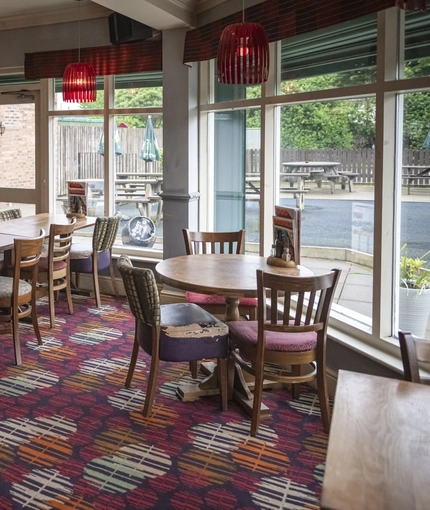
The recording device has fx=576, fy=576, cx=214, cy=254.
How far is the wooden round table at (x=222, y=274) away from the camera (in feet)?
10.4

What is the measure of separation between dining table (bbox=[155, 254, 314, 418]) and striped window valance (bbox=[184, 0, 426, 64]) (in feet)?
→ 5.13

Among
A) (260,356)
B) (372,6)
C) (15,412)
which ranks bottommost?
(15,412)

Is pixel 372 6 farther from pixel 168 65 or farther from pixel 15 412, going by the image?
pixel 15 412

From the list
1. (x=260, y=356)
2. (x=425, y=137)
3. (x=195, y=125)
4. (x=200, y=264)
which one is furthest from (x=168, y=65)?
(x=260, y=356)

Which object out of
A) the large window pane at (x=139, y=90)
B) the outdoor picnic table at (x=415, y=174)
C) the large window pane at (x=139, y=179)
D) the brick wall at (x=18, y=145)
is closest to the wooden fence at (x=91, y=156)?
the large window pane at (x=139, y=179)

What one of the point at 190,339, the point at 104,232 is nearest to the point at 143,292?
the point at 190,339

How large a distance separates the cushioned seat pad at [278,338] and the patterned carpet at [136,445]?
48 cm

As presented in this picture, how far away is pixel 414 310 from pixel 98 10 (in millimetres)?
4467

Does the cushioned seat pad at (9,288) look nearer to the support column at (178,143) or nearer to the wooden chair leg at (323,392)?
the support column at (178,143)

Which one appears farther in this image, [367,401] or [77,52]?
[77,52]

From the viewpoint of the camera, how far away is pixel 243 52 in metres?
3.09

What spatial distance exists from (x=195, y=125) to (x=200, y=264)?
79.8 inches

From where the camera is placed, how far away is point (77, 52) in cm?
608

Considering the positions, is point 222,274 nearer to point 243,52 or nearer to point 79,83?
point 243,52
